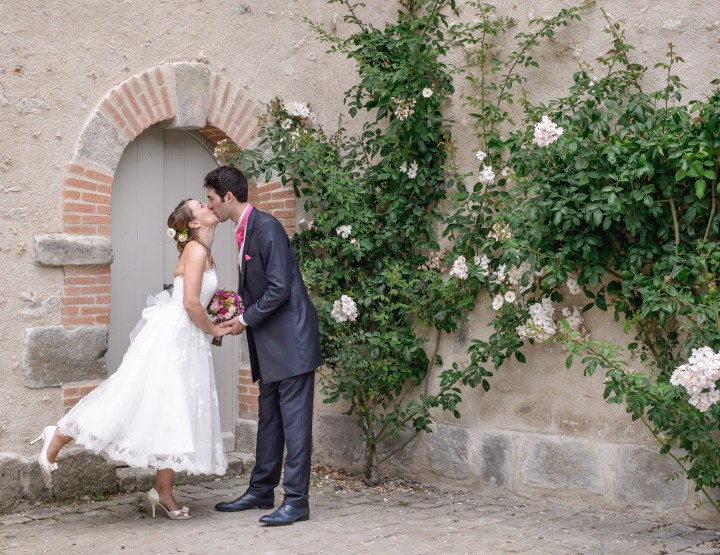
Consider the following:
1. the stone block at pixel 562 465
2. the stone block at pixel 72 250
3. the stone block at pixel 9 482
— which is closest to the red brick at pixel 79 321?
the stone block at pixel 72 250

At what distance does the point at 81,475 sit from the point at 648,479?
3.28 m

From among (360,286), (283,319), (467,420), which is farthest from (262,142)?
(467,420)

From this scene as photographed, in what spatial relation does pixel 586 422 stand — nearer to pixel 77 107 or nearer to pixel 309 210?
pixel 309 210

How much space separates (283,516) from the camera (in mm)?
5059

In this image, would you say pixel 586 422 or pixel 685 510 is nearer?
pixel 685 510

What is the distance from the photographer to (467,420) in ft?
19.9

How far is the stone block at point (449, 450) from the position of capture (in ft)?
19.9

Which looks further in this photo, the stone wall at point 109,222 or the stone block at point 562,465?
the stone block at point 562,465

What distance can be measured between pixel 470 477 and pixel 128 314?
2442 millimetres

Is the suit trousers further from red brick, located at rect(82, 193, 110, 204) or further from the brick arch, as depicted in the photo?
red brick, located at rect(82, 193, 110, 204)

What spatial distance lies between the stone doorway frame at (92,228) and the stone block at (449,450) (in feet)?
7.02

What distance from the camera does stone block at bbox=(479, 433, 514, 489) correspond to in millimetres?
5840

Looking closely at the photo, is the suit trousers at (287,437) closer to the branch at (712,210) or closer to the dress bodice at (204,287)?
the dress bodice at (204,287)

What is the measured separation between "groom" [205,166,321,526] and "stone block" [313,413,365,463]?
1.28 m
